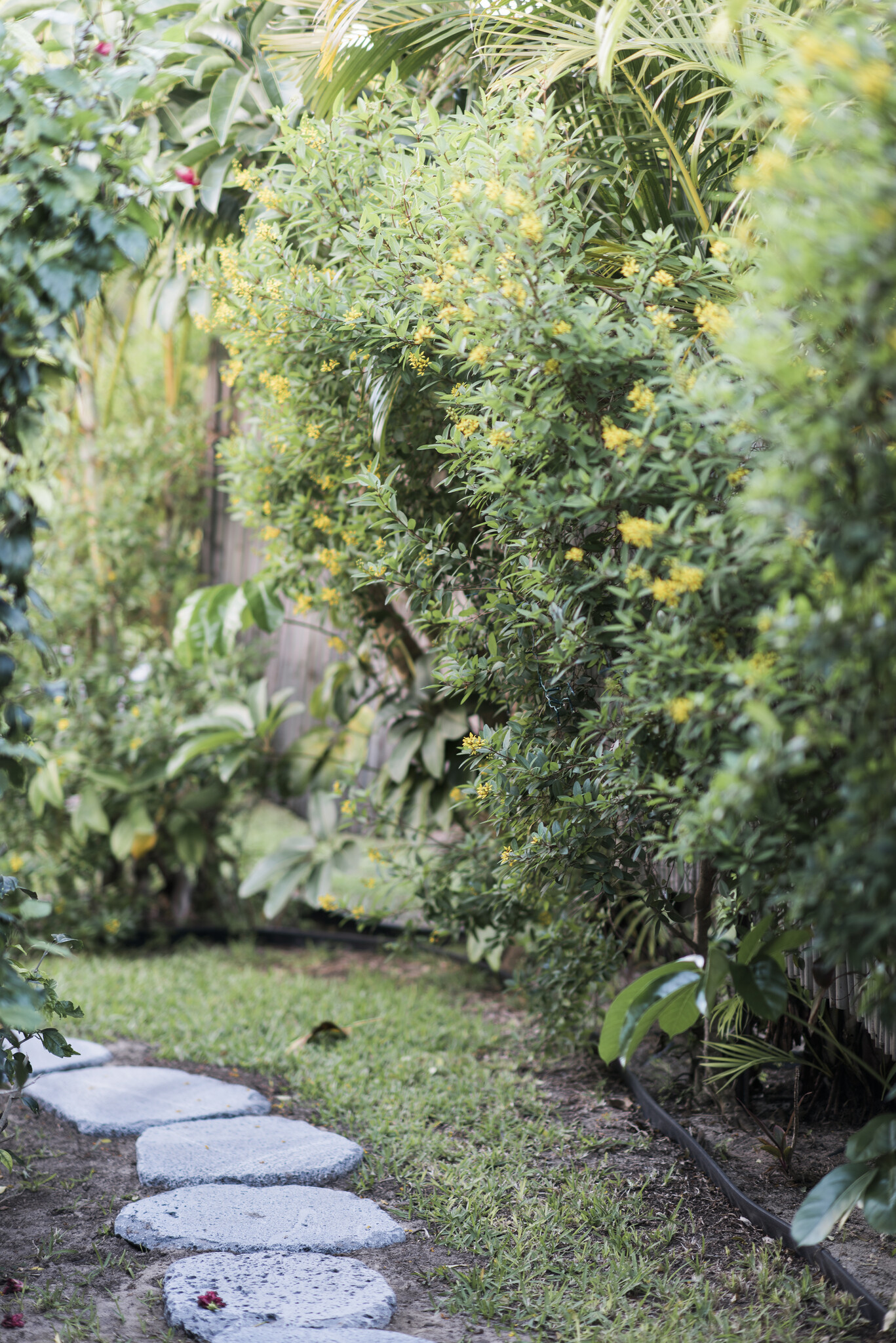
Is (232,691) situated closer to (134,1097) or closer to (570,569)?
(134,1097)

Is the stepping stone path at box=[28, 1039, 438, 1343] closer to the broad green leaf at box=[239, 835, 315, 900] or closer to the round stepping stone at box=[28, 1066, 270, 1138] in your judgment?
the round stepping stone at box=[28, 1066, 270, 1138]

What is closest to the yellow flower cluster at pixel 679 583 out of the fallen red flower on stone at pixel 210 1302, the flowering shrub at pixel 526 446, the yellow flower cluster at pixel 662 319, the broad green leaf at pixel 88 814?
the flowering shrub at pixel 526 446

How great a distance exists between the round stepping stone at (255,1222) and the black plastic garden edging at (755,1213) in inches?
25.5

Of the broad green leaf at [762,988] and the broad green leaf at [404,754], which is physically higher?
the broad green leaf at [762,988]

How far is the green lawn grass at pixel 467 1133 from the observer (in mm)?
1619

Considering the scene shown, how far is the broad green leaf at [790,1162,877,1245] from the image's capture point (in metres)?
1.45

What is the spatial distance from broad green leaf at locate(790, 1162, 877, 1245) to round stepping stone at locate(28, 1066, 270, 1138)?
4.50ft

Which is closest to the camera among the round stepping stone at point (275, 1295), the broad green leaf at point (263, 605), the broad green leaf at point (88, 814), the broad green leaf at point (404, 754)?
the round stepping stone at point (275, 1295)

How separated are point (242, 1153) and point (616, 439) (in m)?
1.65

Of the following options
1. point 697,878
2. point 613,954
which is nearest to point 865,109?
point 697,878

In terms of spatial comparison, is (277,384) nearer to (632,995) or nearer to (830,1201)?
(632,995)

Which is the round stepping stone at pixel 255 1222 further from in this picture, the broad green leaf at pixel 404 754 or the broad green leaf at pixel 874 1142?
the broad green leaf at pixel 404 754

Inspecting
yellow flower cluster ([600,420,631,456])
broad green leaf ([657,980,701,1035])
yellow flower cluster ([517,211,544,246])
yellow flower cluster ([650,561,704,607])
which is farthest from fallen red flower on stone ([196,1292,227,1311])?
yellow flower cluster ([517,211,544,246])

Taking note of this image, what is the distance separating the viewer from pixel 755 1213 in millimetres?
1877
